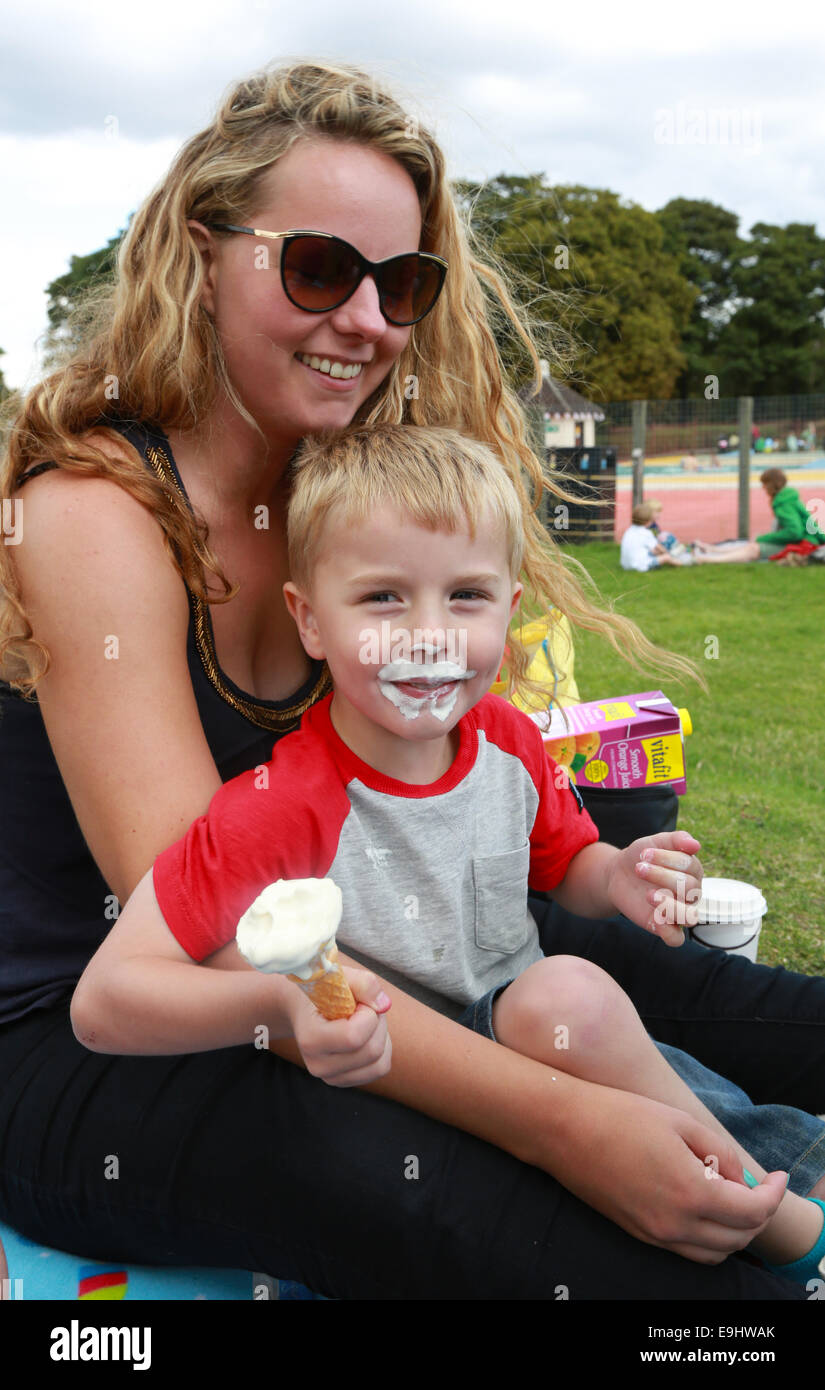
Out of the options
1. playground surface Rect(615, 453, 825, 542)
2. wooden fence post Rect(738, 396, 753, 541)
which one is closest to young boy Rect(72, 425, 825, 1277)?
wooden fence post Rect(738, 396, 753, 541)

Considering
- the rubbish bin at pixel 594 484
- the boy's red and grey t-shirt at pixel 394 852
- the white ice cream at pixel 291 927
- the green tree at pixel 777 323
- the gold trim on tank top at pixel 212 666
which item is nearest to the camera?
the white ice cream at pixel 291 927

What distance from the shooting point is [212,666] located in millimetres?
2025

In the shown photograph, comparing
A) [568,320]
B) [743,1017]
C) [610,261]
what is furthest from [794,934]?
[610,261]

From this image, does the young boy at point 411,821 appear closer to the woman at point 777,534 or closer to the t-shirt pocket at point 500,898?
the t-shirt pocket at point 500,898

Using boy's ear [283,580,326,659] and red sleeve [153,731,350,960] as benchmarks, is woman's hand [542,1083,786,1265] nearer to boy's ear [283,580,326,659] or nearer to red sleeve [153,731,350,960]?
red sleeve [153,731,350,960]

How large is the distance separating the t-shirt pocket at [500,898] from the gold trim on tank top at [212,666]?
500mm

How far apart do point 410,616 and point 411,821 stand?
344mm

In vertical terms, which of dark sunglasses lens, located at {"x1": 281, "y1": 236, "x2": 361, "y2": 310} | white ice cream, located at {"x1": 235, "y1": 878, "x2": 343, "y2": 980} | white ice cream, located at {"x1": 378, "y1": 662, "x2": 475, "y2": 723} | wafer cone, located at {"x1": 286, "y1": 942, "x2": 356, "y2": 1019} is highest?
dark sunglasses lens, located at {"x1": 281, "y1": 236, "x2": 361, "y2": 310}

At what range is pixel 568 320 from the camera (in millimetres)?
2947

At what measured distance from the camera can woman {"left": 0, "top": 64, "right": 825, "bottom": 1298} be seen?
1611mm

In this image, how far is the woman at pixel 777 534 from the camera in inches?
602

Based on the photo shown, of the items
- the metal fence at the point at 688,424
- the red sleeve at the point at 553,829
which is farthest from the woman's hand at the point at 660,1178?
the metal fence at the point at 688,424

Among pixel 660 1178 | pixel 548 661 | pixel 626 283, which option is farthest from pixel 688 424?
pixel 626 283

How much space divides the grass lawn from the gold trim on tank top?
97 centimetres
